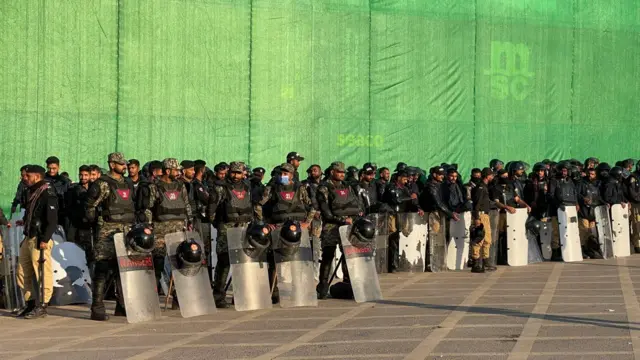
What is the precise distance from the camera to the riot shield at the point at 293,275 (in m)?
14.4

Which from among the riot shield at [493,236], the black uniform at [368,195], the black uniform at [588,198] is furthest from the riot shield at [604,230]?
the black uniform at [368,195]

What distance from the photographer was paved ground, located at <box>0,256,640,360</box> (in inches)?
413

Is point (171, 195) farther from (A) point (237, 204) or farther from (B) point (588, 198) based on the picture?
(B) point (588, 198)

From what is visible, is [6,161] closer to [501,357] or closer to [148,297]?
[148,297]

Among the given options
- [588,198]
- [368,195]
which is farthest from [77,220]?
[588,198]

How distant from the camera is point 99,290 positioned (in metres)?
13.3

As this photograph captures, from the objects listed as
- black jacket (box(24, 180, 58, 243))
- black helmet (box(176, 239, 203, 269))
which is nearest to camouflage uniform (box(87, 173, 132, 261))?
black jacket (box(24, 180, 58, 243))

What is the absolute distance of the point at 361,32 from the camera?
92.1 ft

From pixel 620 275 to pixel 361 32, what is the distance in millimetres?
11194

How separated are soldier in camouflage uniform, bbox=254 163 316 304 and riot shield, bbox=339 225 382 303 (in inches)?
21.2

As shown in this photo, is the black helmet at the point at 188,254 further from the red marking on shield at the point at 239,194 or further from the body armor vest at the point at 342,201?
the body armor vest at the point at 342,201

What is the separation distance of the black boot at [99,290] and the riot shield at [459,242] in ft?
26.2

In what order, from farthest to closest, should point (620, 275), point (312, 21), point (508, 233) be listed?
point (312, 21), point (508, 233), point (620, 275)

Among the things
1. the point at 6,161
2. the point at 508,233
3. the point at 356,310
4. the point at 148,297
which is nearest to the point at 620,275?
the point at 508,233
